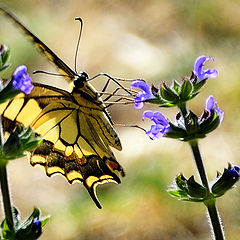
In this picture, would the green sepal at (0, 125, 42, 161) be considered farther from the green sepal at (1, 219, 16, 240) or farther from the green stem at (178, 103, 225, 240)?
the green stem at (178, 103, 225, 240)

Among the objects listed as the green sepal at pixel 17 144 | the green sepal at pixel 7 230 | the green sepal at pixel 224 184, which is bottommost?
the green sepal at pixel 224 184

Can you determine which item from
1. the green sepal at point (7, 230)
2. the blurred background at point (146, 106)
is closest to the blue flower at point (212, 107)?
the green sepal at point (7, 230)

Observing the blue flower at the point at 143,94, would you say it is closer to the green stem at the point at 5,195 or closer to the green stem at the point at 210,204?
the green stem at the point at 210,204

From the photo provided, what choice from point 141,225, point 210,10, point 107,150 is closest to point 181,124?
point 107,150

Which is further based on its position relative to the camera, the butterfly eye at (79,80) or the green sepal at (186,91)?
the butterfly eye at (79,80)

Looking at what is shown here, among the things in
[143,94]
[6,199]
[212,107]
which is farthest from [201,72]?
[6,199]

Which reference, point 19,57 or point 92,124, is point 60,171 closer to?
point 92,124

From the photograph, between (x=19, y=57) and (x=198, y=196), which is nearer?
(x=198, y=196)

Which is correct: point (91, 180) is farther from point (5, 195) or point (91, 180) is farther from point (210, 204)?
point (5, 195)
